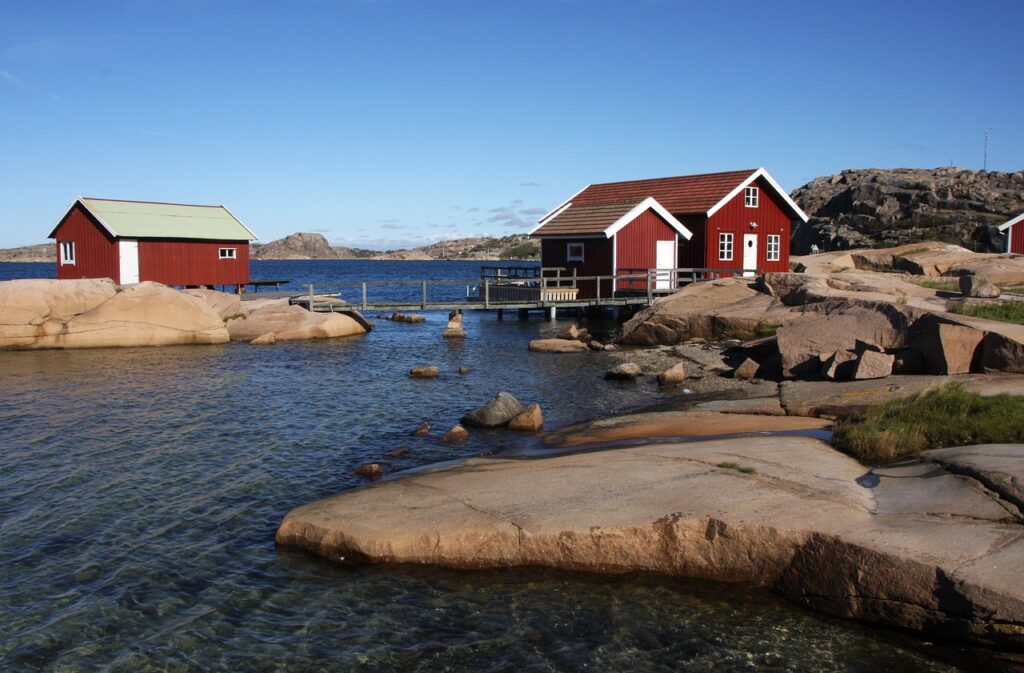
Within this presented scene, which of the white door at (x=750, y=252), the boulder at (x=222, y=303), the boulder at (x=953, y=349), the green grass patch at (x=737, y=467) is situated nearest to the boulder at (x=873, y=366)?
the boulder at (x=953, y=349)

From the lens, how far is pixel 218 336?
29.3 m

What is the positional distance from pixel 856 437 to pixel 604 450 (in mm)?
3526

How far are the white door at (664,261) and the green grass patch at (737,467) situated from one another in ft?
90.4

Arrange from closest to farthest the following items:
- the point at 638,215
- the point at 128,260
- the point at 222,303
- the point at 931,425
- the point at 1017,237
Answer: the point at 931,425, the point at 222,303, the point at 638,215, the point at 128,260, the point at 1017,237

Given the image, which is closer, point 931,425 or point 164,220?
point 931,425

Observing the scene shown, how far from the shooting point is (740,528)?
27.8ft

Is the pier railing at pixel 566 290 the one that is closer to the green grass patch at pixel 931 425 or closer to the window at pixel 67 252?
the window at pixel 67 252

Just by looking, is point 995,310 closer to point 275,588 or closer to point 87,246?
point 275,588

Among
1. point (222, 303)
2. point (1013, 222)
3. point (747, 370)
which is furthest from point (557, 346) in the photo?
point (1013, 222)

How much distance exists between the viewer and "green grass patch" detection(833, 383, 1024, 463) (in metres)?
11.1

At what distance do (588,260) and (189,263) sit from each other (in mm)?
19512

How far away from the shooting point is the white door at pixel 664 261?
1480 inches

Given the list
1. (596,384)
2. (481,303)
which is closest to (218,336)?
(481,303)

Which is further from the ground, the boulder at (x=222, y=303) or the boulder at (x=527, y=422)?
the boulder at (x=222, y=303)
